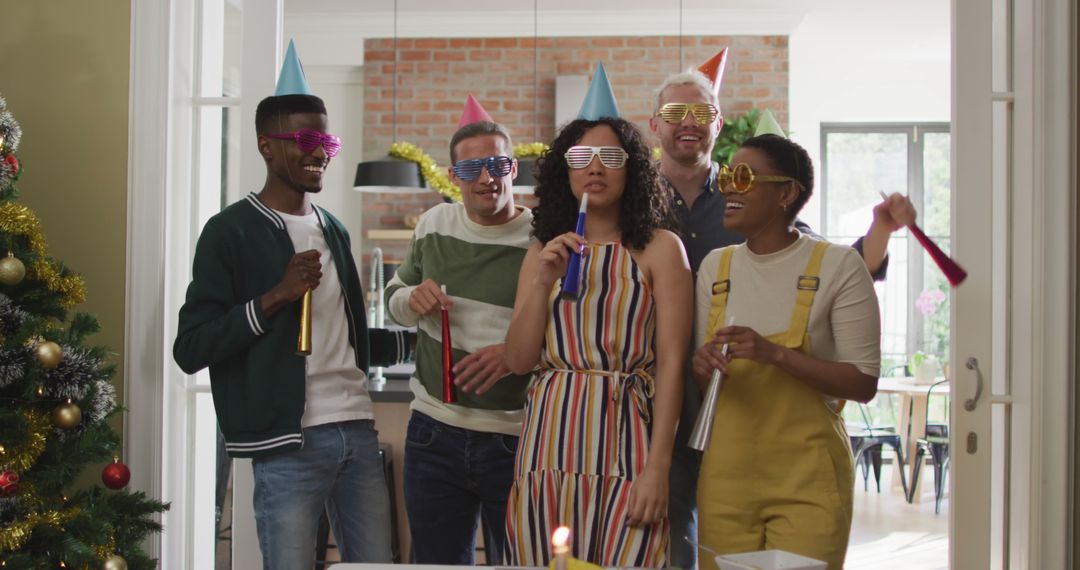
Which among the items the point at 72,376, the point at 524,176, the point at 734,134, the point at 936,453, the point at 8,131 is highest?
the point at 734,134

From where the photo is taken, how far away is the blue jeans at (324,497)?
172 centimetres

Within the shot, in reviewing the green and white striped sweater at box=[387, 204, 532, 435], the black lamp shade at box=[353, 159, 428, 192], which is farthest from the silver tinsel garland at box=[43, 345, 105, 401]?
the black lamp shade at box=[353, 159, 428, 192]

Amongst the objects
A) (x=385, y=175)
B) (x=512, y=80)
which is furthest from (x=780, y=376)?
(x=512, y=80)

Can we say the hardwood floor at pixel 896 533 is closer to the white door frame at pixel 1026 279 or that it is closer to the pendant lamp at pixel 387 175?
the white door frame at pixel 1026 279

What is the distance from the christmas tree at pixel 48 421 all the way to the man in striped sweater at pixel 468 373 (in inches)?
24.5

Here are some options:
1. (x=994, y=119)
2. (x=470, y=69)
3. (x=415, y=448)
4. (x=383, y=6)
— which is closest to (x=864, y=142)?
(x=470, y=69)

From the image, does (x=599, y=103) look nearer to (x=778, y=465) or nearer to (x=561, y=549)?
(x=778, y=465)

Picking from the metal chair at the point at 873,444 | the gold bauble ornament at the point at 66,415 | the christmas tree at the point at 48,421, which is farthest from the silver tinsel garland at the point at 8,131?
the metal chair at the point at 873,444

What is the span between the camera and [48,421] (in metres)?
1.87

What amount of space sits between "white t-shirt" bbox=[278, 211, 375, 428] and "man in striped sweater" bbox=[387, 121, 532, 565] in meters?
0.13

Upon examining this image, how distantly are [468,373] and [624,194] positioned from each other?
45cm

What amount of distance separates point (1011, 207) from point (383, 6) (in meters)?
4.77

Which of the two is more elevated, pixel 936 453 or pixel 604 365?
pixel 604 365

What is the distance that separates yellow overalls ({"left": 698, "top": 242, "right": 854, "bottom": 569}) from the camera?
157 centimetres
